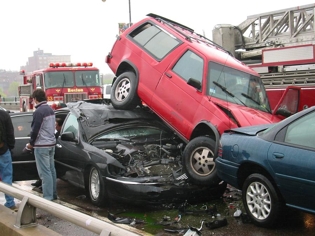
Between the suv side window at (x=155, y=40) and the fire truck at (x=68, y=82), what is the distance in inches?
331

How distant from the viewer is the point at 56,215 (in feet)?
11.2

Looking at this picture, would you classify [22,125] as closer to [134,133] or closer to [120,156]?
[134,133]

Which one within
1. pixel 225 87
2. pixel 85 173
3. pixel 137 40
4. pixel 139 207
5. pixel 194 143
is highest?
pixel 137 40

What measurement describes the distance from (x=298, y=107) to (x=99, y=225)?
640 cm

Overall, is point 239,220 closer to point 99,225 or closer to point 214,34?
point 99,225

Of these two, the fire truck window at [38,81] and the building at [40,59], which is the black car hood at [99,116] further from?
the building at [40,59]

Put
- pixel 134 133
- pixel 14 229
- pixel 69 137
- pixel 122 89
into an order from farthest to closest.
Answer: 1. pixel 122 89
2. pixel 134 133
3. pixel 69 137
4. pixel 14 229

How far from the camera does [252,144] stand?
521cm

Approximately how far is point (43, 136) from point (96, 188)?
1098mm

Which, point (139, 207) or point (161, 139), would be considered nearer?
point (139, 207)

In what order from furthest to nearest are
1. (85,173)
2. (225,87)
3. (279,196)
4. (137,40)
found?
1. (137,40)
2. (225,87)
3. (85,173)
4. (279,196)

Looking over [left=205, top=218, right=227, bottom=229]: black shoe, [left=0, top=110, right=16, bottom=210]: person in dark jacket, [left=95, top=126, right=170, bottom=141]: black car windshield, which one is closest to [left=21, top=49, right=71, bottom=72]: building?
[left=95, top=126, right=170, bottom=141]: black car windshield

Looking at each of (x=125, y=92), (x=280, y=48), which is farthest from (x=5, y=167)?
(x=280, y=48)

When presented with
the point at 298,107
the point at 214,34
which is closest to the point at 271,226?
the point at 298,107
